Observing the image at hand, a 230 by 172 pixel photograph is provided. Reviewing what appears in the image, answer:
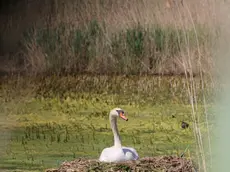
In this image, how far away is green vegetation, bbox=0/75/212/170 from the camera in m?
7.30

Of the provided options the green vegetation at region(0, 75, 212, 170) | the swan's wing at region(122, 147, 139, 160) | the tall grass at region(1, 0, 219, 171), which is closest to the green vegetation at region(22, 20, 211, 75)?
the tall grass at region(1, 0, 219, 171)

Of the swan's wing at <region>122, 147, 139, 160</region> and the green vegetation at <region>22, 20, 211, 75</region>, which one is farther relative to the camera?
the green vegetation at <region>22, 20, 211, 75</region>

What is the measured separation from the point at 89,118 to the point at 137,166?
127 centimetres

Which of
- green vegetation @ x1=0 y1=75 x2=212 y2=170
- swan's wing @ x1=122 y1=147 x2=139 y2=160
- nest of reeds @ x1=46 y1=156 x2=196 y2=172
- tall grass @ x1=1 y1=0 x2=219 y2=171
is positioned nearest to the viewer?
nest of reeds @ x1=46 y1=156 x2=196 y2=172

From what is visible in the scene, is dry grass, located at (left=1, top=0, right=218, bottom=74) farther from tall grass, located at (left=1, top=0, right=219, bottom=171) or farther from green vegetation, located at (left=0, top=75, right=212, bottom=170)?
green vegetation, located at (left=0, top=75, right=212, bottom=170)

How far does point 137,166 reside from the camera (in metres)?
6.27

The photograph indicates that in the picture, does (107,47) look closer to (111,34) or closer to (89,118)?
(111,34)

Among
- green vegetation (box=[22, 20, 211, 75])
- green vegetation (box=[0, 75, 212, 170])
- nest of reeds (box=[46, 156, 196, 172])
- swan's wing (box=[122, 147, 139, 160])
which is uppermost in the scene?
green vegetation (box=[22, 20, 211, 75])

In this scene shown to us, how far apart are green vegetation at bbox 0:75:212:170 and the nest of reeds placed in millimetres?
724

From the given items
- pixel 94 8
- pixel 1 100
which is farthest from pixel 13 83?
pixel 94 8

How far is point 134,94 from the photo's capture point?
24.6 feet

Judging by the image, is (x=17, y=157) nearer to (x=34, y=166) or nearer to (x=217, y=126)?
(x=34, y=166)

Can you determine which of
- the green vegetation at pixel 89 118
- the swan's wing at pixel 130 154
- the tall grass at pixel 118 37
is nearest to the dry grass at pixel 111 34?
the tall grass at pixel 118 37

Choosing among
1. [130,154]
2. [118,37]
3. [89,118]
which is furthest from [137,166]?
[118,37]
